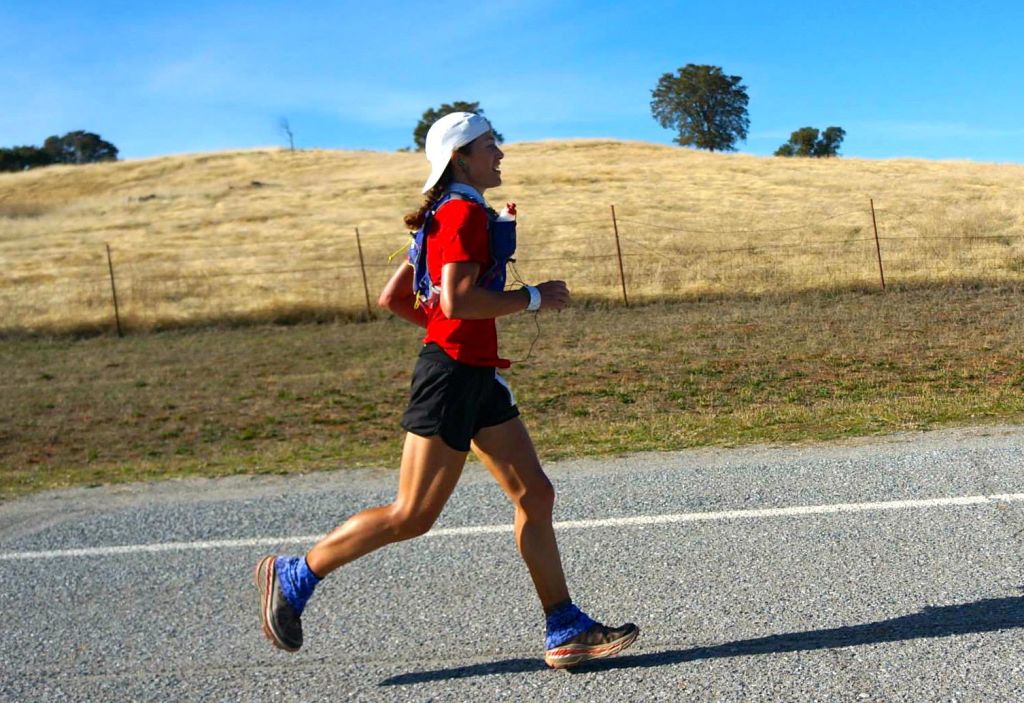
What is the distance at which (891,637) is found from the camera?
358 cm

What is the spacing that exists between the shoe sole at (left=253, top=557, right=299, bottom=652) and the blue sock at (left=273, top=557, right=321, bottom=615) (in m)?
0.03

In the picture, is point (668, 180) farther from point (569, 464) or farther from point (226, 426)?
point (569, 464)

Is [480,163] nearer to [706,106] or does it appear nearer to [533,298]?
[533,298]

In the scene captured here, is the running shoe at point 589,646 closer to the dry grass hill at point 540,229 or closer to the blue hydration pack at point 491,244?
the blue hydration pack at point 491,244

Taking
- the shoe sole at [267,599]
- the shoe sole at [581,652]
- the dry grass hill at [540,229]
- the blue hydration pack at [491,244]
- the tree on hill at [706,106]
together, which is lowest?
the shoe sole at [581,652]

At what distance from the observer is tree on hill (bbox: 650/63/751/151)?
2790 inches

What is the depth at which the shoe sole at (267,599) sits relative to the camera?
144 inches

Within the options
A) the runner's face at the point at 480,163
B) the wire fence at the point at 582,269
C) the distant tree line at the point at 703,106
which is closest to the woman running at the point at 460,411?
the runner's face at the point at 480,163

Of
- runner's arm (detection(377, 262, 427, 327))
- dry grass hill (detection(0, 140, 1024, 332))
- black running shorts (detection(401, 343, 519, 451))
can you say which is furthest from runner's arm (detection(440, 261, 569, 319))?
dry grass hill (detection(0, 140, 1024, 332))

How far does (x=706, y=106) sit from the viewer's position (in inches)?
2815

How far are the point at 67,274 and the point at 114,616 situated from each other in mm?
26641

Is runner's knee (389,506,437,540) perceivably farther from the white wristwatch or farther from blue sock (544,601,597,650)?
the white wristwatch

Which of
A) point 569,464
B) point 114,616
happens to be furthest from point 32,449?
point 114,616

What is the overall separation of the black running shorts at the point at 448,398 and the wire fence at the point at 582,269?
596 inches
